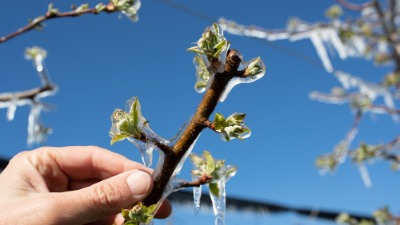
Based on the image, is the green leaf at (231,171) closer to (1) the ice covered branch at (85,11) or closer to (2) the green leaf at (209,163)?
(2) the green leaf at (209,163)

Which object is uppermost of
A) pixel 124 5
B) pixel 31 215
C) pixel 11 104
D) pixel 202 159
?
pixel 124 5

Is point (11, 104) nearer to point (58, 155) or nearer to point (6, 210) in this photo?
point (58, 155)

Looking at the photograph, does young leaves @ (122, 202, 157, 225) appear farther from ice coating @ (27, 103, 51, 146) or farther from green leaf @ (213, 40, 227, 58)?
ice coating @ (27, 103, 51, 146)

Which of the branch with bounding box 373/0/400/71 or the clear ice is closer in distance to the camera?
the clear ice

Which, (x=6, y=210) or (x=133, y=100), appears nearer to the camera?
(x=133, y=100)

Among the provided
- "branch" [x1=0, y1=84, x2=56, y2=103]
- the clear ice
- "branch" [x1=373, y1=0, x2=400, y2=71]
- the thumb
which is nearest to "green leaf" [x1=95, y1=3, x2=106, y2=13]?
"branch" [x1=0, y1=84, x2=56, y2=103]

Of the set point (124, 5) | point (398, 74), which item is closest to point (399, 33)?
point (398, 74)

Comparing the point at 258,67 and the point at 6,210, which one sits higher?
the point at 258,67
